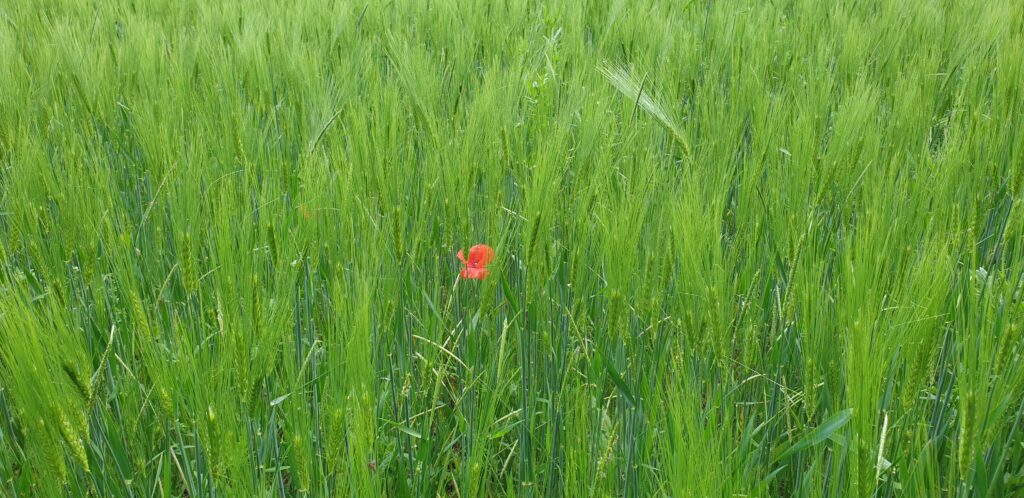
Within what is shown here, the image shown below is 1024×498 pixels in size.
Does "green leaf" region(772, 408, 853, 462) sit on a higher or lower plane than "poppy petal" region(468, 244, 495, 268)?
lower

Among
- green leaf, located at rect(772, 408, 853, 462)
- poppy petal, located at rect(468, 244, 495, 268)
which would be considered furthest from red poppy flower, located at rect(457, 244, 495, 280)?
green leaf, located at rect(772, 408, 853, 462)

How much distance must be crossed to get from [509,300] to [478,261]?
7 centimetres

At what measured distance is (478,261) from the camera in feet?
3.71

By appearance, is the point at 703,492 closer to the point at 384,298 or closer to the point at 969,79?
the point at 384,298

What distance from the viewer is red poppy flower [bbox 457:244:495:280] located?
3.57ft

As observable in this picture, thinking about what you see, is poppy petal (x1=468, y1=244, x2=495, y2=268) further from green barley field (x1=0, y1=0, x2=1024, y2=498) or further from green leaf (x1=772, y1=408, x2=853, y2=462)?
green leaf (x1=772, y1=408, x2=853, y2=462)

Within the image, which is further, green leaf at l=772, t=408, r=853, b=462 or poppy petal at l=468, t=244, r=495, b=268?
poppy petal at l=468, t=244, r=495, b=268

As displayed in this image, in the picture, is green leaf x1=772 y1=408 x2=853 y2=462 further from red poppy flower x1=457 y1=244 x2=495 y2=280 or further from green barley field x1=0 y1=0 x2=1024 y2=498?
red poppy flower x1=457 y1=244 x2=495 y2=280

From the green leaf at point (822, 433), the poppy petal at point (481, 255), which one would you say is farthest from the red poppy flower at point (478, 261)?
the green leaf at point (822, 433)

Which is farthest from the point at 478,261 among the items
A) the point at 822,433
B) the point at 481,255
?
the point at 822,433

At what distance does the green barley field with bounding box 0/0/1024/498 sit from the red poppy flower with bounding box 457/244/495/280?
2cm

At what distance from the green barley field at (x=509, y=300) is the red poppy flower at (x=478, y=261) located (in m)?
0.02

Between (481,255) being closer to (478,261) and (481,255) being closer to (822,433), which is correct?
(478,261)

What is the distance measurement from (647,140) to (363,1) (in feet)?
6.21
